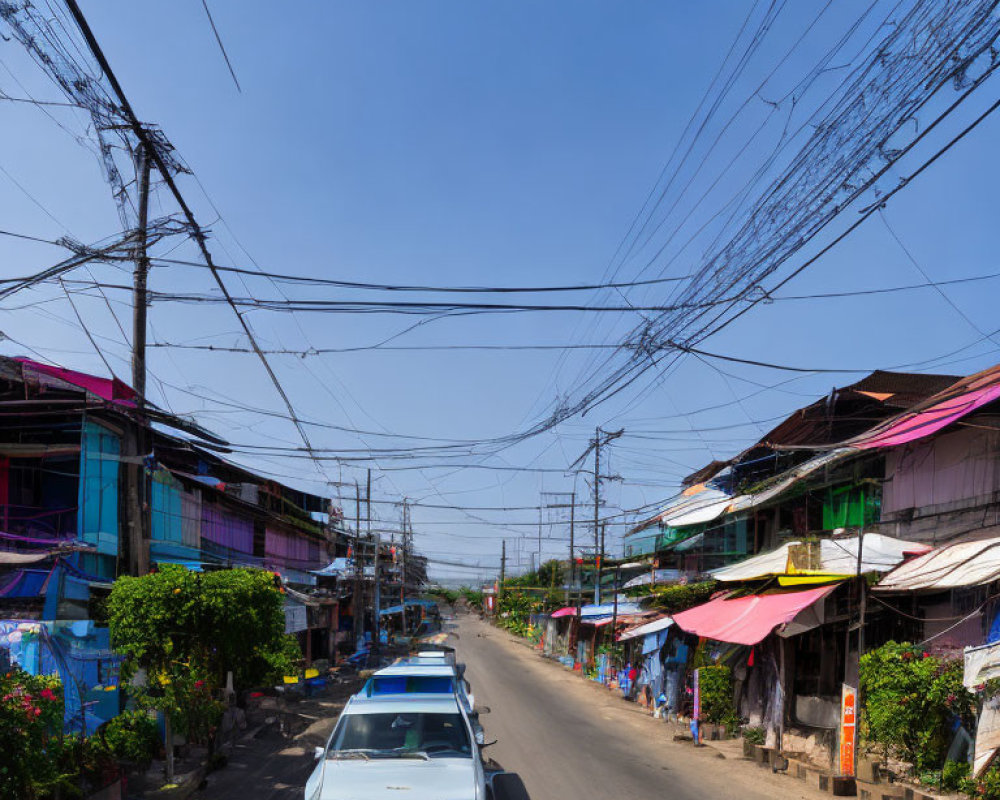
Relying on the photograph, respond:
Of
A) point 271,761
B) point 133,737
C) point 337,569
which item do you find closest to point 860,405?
point 271,761

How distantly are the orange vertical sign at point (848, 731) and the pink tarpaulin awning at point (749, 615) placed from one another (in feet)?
6.36

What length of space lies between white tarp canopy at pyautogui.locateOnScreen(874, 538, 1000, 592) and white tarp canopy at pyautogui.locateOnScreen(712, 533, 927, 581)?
869 mm

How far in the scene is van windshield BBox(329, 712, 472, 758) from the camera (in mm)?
9461

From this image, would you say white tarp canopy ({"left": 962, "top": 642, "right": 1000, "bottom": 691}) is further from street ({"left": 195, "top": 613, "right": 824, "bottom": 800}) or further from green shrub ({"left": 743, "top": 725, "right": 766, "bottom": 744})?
green shrub ({"left": 743, "top": 725, "right": 766, "bottom": 744})

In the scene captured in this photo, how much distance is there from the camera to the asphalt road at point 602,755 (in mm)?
13359

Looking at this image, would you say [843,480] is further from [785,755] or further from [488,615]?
[488,615]

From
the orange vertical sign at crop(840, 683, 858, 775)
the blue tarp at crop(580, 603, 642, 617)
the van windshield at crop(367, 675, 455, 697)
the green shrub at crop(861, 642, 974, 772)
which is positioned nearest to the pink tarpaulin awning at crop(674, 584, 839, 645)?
the orange vertical sign at crop(840, 683, 858, 775)

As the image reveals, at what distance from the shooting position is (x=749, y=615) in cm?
1791

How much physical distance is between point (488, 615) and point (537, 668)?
82296 millimetres

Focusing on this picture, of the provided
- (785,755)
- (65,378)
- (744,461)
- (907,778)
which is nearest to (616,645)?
(744,461)

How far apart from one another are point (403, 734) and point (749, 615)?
10.4 metres

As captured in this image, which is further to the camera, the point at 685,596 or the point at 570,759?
the point at 685,596

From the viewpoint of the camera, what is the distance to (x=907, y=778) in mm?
13570

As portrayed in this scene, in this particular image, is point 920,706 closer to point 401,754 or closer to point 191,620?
point 401,754
